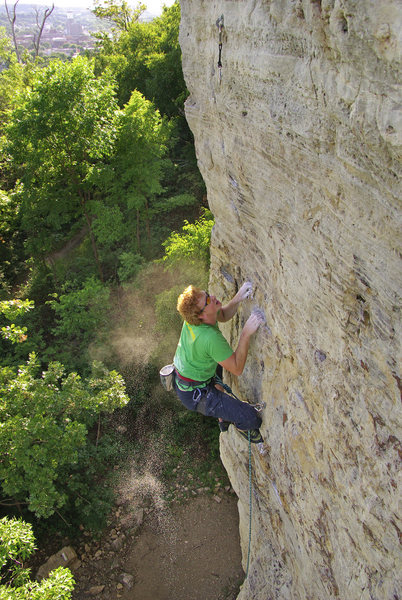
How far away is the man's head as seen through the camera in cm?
418

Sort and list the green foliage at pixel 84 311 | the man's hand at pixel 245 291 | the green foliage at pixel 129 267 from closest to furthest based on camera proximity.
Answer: the man's hand at pixel 245 291
the green foliage at pixel 84 311
the green foliage at pixel 129 267

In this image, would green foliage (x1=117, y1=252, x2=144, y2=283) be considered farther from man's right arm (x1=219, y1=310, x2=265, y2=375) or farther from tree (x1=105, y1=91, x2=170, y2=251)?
man's right arm (x1=219, y1=310, x2=265, y2=375)

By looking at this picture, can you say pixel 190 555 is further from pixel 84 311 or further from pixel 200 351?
pixel 84 311

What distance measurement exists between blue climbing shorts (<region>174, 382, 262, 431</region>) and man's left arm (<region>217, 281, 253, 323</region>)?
760mm

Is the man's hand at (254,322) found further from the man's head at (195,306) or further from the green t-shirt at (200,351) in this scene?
the man's head at (195,306)

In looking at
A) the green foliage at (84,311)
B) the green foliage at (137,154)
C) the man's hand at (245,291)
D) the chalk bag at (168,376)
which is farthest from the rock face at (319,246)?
the green foliage at (137,154)

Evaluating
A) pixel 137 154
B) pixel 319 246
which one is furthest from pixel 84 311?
pixel 319 246

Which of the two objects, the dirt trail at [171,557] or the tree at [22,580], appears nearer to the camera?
the tree at [22,580]

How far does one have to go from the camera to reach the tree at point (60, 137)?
10133 mm

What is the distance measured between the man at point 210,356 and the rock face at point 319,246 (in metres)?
0.18

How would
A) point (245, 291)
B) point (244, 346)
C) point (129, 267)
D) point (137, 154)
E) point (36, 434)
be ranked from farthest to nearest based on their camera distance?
point (137, 154) < point (129, 267) < point (36, 434) < point (245, 291) < point (244, 346)

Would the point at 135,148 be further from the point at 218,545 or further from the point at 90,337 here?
the point at 218,545

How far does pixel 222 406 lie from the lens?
182 inches

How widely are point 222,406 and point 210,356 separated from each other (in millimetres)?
589
